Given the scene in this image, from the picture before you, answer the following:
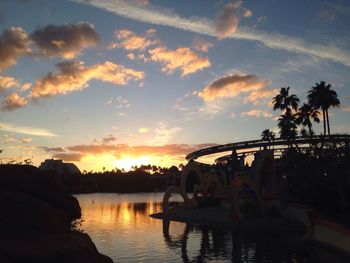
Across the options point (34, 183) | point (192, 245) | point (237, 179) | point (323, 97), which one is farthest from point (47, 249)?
point (323, 97)

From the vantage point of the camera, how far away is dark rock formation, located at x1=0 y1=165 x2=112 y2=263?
10484mm

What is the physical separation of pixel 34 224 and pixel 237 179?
133 ft

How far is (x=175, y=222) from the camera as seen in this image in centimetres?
5412

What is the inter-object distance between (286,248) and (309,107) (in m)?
43.7

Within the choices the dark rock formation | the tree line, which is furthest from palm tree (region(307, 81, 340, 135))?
the dark rock formation

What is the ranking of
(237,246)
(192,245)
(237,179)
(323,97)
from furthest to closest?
1. (323,97)
2. (237,179)
3. (192,245)
4. (237,246)

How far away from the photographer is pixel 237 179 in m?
49.8

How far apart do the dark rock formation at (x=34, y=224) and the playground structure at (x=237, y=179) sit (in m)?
38.1

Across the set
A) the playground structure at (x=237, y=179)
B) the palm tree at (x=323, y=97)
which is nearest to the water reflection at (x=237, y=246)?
the playground structure at (x=237, y=179)

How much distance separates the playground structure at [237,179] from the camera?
5112 cm

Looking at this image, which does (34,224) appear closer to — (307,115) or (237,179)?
(237,179)

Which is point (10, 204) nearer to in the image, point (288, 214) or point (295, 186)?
point (288, 214)

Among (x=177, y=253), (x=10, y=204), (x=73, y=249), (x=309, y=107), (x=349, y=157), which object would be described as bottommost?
(x=177, y=253)

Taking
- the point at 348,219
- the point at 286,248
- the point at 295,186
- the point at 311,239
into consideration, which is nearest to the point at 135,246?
the point at 286,248
